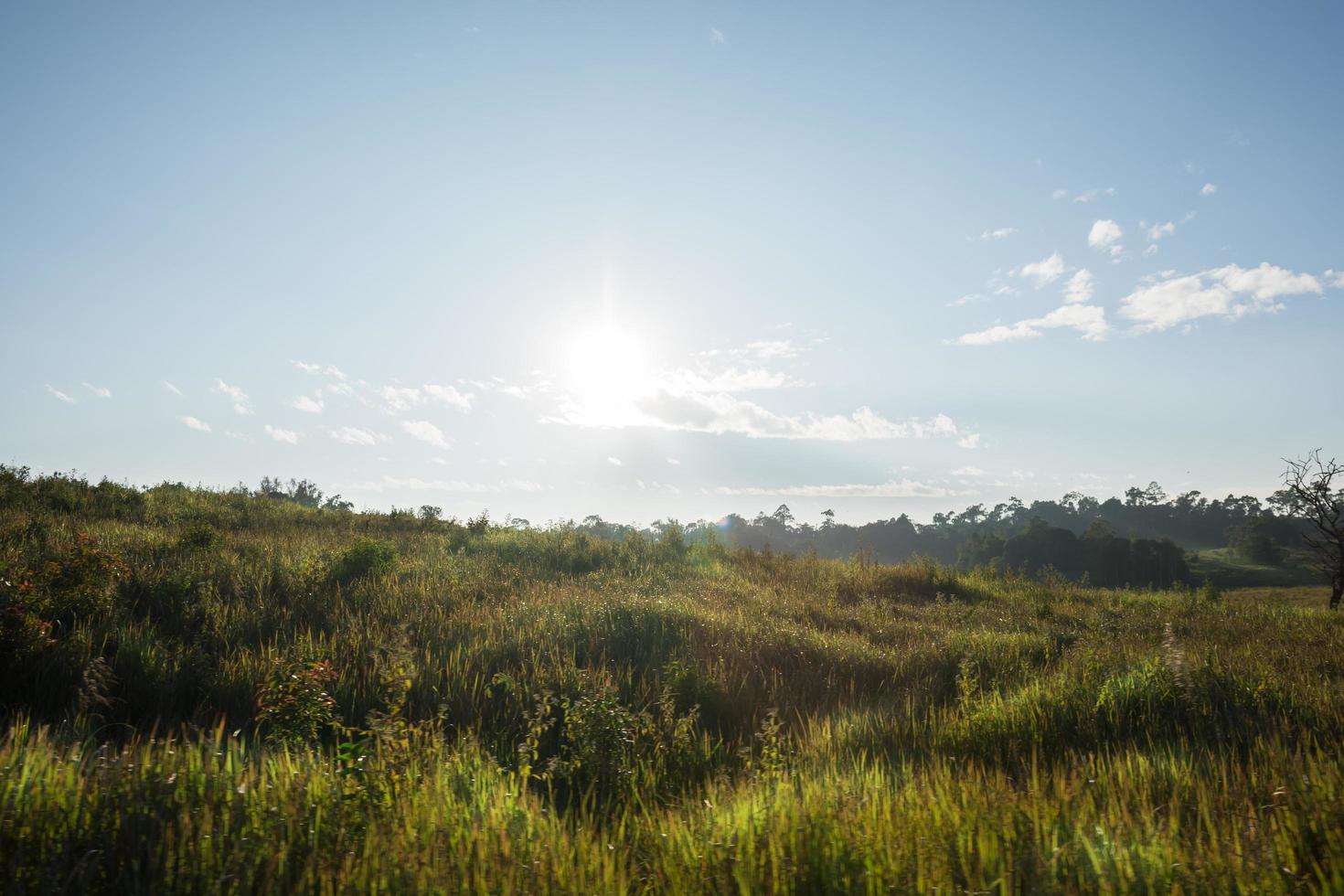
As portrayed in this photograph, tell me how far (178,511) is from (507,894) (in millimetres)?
15240

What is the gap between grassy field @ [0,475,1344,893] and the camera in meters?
2.30

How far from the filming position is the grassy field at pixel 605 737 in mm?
2299

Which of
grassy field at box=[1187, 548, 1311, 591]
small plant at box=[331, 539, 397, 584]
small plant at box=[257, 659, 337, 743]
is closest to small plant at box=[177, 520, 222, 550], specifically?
small plant at box=[331, 539, 397, 584]

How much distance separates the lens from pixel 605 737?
3941 millimetres

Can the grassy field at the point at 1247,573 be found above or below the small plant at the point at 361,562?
below

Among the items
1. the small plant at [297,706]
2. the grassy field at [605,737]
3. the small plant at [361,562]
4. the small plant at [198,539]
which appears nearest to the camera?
the grassy field at [605,737]

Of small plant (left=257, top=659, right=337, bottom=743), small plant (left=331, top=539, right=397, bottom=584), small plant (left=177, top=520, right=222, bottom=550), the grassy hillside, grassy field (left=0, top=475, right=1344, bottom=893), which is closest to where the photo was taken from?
grassy field (left=0, top=475, right=1344, bottom=893)

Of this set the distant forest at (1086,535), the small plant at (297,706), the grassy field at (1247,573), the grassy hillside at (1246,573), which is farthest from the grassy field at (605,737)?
the grassy hillside at (1246,573)

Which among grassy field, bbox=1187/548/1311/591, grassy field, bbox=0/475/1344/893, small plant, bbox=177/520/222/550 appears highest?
small plant, bbox=177/520/222/550

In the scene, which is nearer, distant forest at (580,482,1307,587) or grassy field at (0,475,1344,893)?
grassy field at (0,475,1344,893)

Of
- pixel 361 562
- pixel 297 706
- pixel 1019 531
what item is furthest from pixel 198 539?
pixel 1019 531

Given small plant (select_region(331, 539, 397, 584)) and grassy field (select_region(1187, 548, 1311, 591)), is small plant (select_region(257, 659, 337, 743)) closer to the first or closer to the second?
small plant (select_region(331, 539, 397, 584))

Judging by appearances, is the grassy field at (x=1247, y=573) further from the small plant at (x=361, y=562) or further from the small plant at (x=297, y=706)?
the small plant at (x=297, y=706)

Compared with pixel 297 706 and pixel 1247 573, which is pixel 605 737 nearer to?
pixel 297 706
